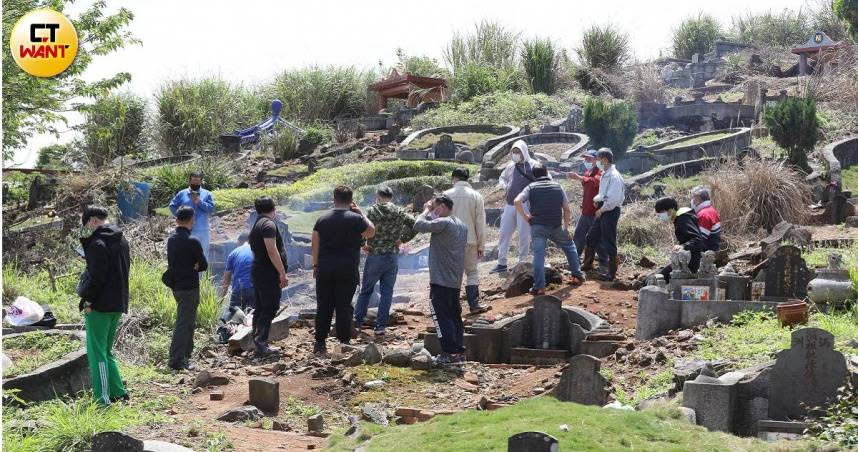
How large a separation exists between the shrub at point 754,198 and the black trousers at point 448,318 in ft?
26.2

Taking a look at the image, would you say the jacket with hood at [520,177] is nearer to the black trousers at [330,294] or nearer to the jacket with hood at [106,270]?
the black trousers at [330,294]

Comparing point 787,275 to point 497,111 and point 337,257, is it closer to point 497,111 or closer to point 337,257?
point 337,257

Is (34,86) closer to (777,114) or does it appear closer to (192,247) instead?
(192,247)

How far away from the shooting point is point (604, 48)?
46.2m

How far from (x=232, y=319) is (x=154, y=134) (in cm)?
2585

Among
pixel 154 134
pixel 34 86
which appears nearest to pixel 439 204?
pixel 34 86

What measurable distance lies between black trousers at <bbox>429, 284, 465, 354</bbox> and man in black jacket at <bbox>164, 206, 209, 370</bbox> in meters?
2.11

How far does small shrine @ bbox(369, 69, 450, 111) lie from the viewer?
41625 mm

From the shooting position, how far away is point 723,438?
281 inches

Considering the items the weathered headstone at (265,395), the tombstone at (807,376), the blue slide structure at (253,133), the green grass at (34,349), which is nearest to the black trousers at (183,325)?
the green grass at (34,349)

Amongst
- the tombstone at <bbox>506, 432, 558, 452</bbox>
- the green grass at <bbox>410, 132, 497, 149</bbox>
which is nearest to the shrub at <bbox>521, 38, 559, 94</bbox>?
the green grass at <bbox>410, 132, 497, 149</bbox>

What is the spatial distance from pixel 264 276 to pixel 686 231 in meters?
4.54

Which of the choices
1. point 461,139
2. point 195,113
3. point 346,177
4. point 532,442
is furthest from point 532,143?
point 532,442

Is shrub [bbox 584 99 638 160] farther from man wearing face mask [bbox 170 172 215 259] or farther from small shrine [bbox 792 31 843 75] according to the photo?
small shrine [bbox 792 31 843 75]
